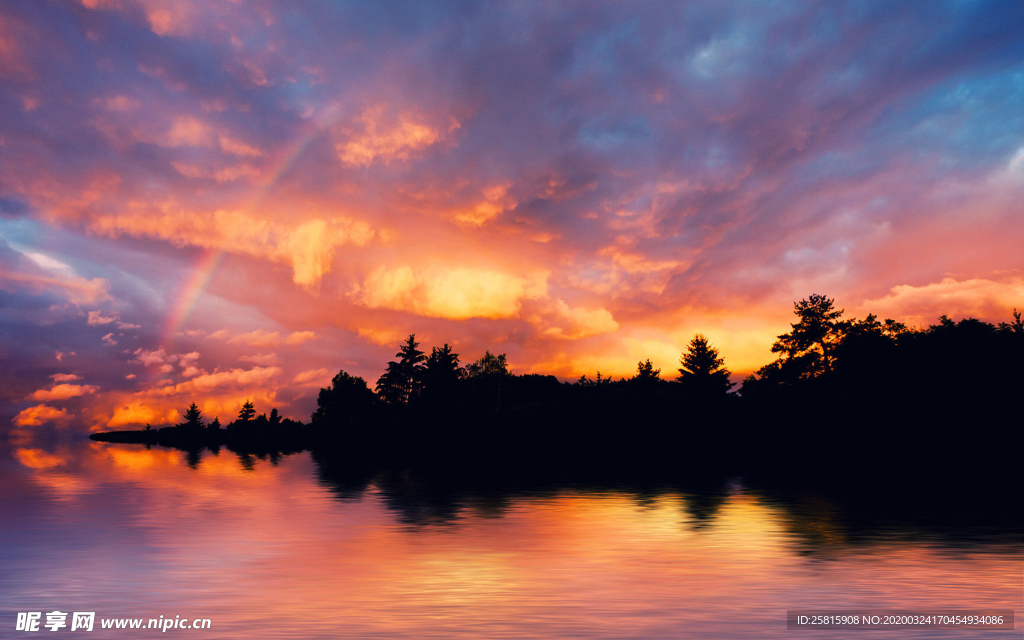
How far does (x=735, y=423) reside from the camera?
297 ft

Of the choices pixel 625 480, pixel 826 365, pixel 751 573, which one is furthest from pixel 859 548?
pixel 826 365

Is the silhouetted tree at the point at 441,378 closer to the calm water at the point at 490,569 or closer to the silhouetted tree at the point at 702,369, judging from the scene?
the silhouetted tree at the point at 702,369

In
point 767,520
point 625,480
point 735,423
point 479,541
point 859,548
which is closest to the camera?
point 859,548

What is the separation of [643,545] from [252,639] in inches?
537

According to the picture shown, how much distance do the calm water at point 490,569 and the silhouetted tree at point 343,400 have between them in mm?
116664

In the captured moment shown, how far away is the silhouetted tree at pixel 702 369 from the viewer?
403ft

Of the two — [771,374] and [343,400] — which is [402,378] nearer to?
[343,400]

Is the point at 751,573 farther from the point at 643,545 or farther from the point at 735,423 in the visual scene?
the point at 735,423

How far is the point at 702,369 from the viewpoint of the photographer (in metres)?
127

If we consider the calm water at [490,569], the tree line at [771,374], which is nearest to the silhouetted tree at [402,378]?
the tree line at [771,374]

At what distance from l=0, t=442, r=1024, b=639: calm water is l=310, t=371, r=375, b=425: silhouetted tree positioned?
117 metres

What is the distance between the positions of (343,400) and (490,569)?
516 feet

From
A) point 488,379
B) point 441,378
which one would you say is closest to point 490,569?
point 441,378

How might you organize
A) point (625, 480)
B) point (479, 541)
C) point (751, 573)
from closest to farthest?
point (751, 573)
point (479, 541)
point (625, 480)
